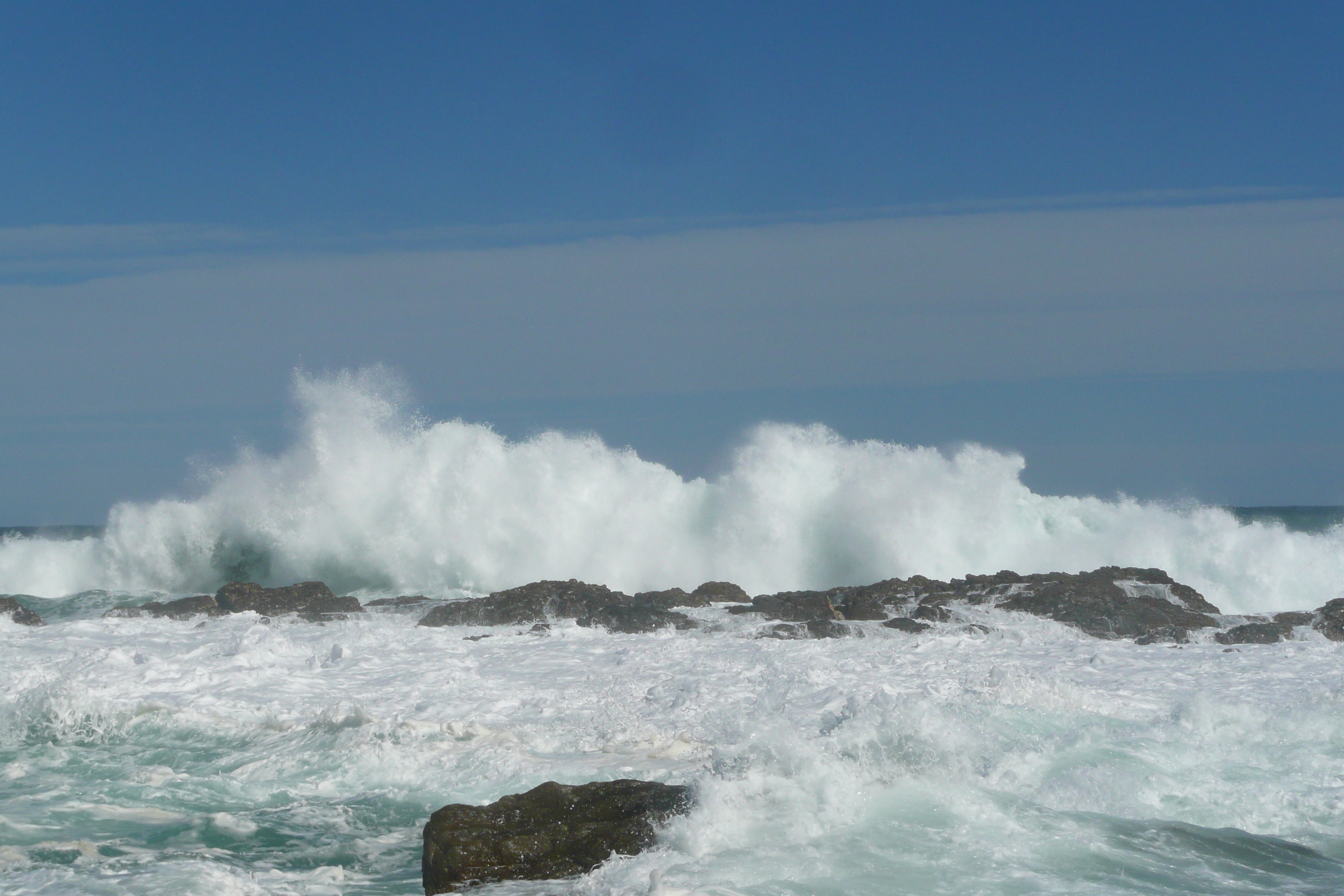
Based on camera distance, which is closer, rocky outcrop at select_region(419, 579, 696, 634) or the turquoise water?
the turquoise water

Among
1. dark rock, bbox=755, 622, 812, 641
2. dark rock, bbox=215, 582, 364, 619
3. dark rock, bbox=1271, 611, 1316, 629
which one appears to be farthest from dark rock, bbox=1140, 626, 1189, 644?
dark rock, bbox=215, 582, 364, 619

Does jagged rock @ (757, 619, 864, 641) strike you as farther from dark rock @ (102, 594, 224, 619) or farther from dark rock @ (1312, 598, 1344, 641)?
dark rock @ (102, 594, 224, 619)

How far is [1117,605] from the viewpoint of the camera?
15.3m

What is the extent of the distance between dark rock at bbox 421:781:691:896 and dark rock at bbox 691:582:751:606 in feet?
35.7

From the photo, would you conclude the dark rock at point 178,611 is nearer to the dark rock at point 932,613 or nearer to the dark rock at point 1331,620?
the dark rock at point 932,613

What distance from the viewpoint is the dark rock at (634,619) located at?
14758 millimetres

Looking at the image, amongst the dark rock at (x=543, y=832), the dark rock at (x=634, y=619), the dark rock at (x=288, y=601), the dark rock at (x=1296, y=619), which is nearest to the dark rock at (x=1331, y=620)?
the dark rock at (x=1296, y=619)

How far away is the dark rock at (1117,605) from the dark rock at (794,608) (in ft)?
7.88

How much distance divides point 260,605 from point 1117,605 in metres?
11.9

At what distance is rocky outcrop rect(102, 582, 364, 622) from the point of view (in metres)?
16.4

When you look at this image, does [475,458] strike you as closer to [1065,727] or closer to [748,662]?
[748,662]

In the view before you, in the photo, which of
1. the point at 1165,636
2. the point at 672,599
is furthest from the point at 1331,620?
the point at 672,599

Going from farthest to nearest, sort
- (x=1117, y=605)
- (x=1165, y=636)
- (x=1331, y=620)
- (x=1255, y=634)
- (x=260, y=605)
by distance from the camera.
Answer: (x=260, y=605) → (x=1117, y=605) → (x=1331, y=620) → (x=1165, y=636) → (x=1255, y=634)

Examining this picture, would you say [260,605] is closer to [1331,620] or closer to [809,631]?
[809,631]
